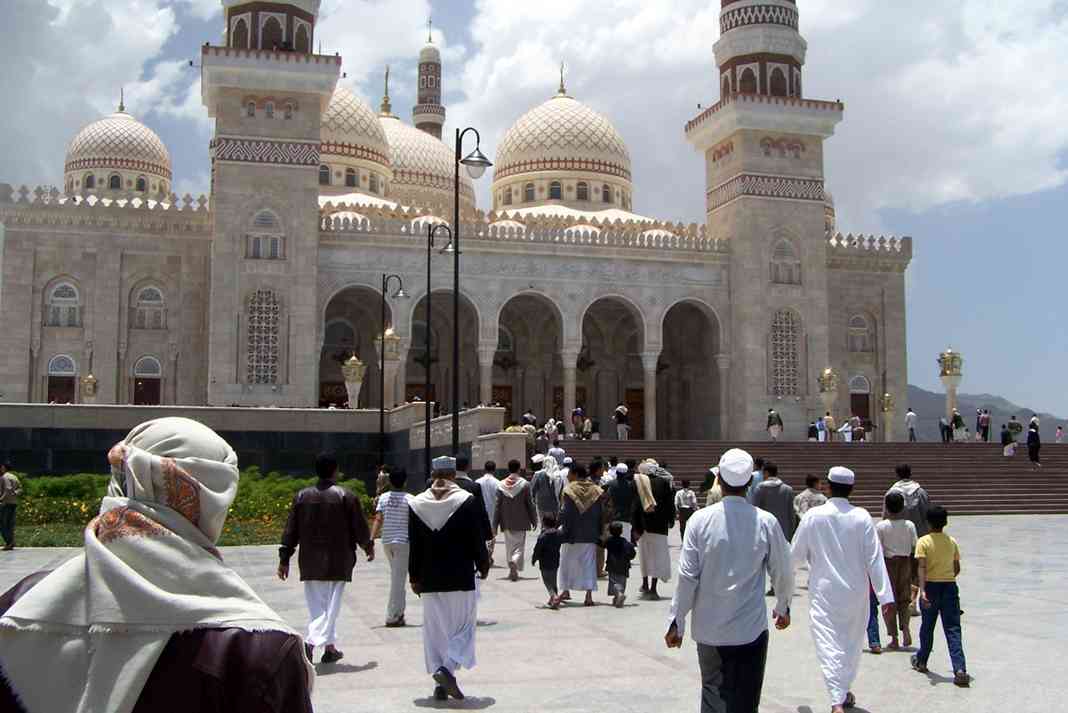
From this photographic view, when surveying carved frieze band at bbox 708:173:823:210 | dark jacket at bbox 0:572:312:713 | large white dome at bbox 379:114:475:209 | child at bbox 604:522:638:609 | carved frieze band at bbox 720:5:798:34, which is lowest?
child at bbox 604:522:638:609

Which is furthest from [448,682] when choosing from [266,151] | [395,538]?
A: [266,151]

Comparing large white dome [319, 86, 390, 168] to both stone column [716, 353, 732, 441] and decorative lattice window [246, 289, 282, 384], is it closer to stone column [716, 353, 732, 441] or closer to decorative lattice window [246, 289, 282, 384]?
decorative lattice window [246, 289, 282, 384]

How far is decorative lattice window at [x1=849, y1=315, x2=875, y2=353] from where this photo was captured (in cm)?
3747

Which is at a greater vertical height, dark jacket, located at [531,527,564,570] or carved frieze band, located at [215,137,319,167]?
carved frieze band, located at [215,137,319,167]

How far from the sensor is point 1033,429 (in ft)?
86.7

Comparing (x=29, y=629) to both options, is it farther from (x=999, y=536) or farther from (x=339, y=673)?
(x=999, y=536)

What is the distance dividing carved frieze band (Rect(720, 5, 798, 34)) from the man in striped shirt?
3054 centimetres

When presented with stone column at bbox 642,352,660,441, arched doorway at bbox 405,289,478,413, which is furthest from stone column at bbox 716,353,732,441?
arched doorway at bbox 405,289,478,413

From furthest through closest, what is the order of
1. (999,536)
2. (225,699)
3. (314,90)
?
(314,90) < (999,536) < (225,699)

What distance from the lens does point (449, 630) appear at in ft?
22.6

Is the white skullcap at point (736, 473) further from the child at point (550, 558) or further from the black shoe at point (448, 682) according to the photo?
the child at point (550, 558)

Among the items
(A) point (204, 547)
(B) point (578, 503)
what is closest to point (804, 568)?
(B) point (578, 503)

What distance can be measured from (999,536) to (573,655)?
11637 millimetres

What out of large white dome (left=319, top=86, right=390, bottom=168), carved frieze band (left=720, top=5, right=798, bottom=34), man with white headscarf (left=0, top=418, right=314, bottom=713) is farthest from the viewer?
large white dome (left=319, top=86, right=390, bottom=168)
